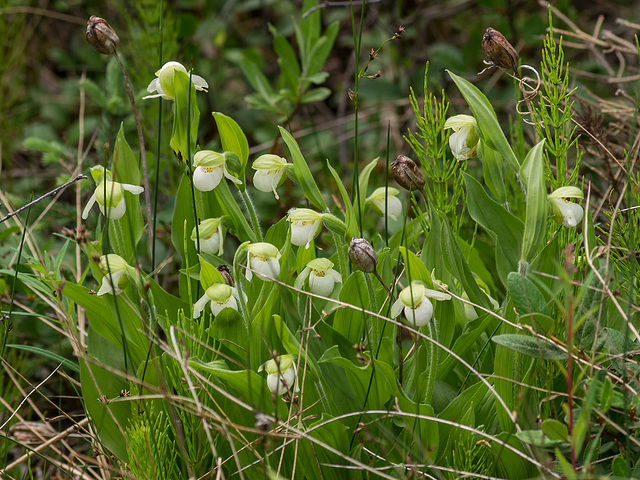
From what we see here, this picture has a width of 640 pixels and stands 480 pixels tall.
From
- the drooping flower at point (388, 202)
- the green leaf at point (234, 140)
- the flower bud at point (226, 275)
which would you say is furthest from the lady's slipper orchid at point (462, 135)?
the flower bud at point (226, 275)

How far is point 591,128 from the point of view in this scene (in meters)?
1.66

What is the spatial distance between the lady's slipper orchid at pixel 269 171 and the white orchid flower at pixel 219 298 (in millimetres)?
191

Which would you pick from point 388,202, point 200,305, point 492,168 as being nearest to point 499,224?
point 492,168

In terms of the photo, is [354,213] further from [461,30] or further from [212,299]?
[461,30]

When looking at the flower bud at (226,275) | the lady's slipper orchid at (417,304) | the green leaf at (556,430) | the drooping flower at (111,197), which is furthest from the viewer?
the flower bud at (226,275)

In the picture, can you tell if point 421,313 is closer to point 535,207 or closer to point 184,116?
point 535,207

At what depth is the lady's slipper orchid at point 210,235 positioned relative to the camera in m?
1.16

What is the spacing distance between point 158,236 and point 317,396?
42.0 inches

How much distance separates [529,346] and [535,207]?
8.5 inches

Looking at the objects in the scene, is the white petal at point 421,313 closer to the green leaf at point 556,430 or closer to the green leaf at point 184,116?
the green leaf at point 556,430

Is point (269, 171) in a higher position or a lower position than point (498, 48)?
lower

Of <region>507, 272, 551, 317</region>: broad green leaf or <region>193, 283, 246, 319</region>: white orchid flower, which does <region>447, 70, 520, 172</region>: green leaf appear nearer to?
<region>507, 272, 551, 317</region>: broad green leaf

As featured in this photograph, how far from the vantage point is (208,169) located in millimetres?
1110

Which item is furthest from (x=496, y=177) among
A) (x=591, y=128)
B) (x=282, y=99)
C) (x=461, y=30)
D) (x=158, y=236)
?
(x=461, y=30)
